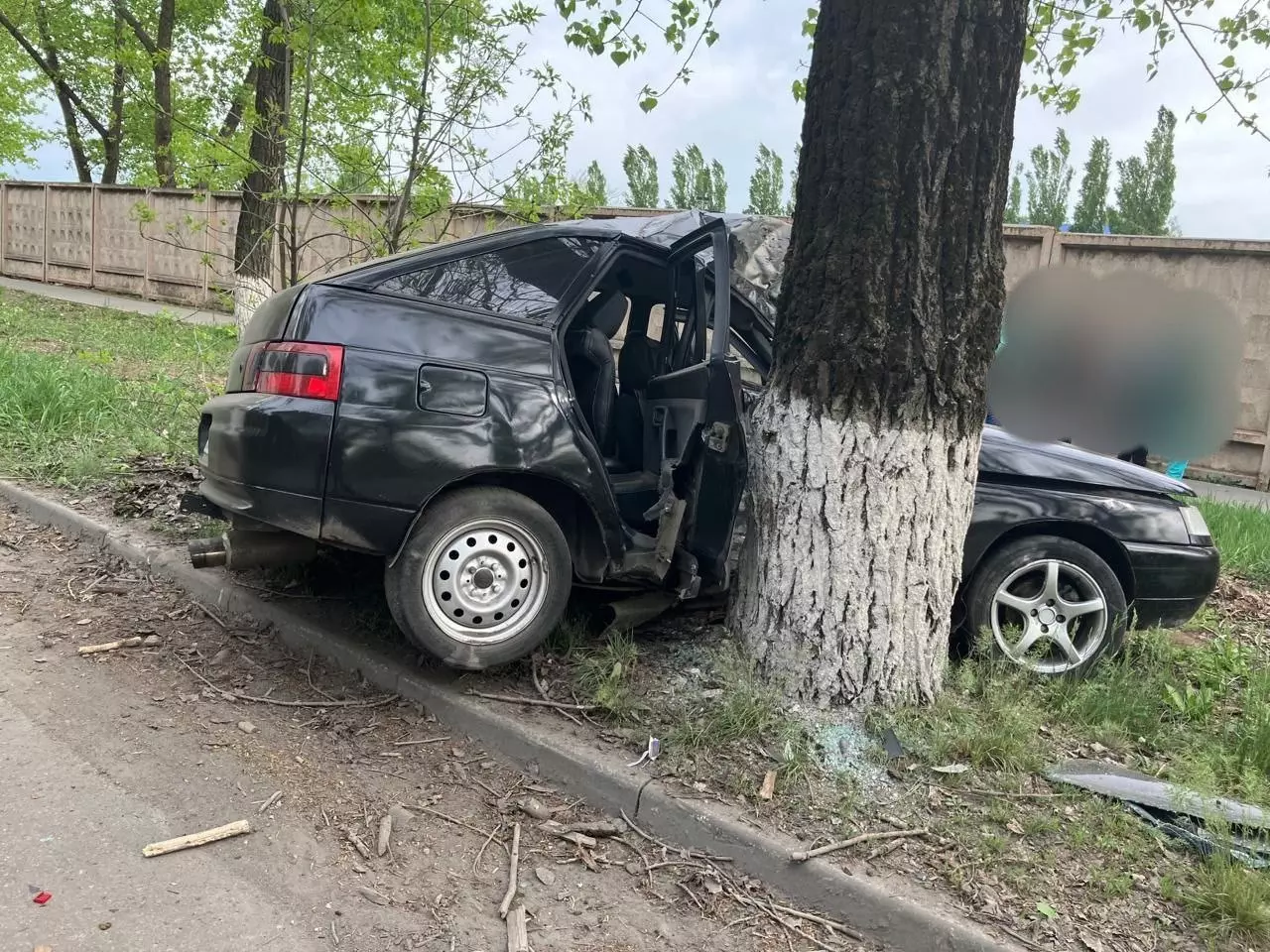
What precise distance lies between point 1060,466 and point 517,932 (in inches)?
119

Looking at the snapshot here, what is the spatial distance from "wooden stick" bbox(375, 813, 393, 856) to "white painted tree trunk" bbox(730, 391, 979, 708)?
144 centimetres

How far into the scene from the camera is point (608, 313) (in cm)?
442

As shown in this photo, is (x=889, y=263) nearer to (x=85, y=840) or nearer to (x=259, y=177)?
(x=85, y=840)

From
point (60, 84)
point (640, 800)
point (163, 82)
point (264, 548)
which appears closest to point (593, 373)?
point (264, 548)

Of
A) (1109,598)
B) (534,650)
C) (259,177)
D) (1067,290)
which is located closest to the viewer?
(534,650)

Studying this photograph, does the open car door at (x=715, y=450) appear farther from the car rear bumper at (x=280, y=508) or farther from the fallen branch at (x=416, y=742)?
the car rear bumper at (x=280, y=508)

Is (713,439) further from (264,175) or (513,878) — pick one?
(264,175)

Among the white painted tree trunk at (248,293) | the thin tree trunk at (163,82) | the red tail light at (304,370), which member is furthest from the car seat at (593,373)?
the thin tree trunk at (163,82)

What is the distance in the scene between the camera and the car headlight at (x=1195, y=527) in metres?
4.16

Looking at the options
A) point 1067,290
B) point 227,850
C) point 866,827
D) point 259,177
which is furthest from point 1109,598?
point 259,177

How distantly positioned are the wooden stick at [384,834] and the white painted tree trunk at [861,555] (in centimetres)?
144

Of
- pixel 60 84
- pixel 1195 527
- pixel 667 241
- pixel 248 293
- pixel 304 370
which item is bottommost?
→ pixel 1195 527

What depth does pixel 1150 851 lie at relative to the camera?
2762 mm

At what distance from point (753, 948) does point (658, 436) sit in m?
2.23
